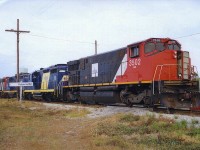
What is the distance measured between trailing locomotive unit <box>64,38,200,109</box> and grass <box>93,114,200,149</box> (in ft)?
15.9

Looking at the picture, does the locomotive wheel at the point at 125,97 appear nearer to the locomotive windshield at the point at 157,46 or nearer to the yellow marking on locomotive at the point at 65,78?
the locomotive windshield at the point at 157,46

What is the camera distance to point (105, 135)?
10930 mm

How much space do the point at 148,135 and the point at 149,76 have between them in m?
8.53

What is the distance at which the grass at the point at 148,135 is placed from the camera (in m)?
9.09

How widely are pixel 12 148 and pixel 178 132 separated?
4.76 meters

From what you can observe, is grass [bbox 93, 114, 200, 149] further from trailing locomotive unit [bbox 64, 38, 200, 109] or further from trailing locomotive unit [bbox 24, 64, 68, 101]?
trailing locomotive unit [bbox 24, 64, 68, 101]

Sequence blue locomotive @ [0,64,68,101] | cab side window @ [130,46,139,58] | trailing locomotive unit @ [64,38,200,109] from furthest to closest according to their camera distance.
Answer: blue locomotive @ [0,64,68,101] < cab side window @ [130,46,139,58] < trailing locomotive unit @ [64,38,200,109]

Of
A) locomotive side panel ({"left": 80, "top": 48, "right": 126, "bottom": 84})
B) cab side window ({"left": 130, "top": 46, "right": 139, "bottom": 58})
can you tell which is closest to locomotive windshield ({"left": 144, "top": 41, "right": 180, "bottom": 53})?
cab side window ({"left": 130, "top": 46, "right": 139, "bottom": 58})

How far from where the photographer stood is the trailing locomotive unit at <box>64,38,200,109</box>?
17609 mm

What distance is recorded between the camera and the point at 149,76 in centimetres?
1880

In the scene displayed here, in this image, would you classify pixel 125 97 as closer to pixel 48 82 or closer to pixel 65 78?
pixel 65 78

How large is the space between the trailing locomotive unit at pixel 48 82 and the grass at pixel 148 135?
1981 cm

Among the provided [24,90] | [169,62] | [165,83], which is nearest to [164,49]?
[169,62]

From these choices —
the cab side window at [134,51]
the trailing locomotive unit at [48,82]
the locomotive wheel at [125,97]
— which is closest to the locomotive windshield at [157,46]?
the cab side window at [134,51]
